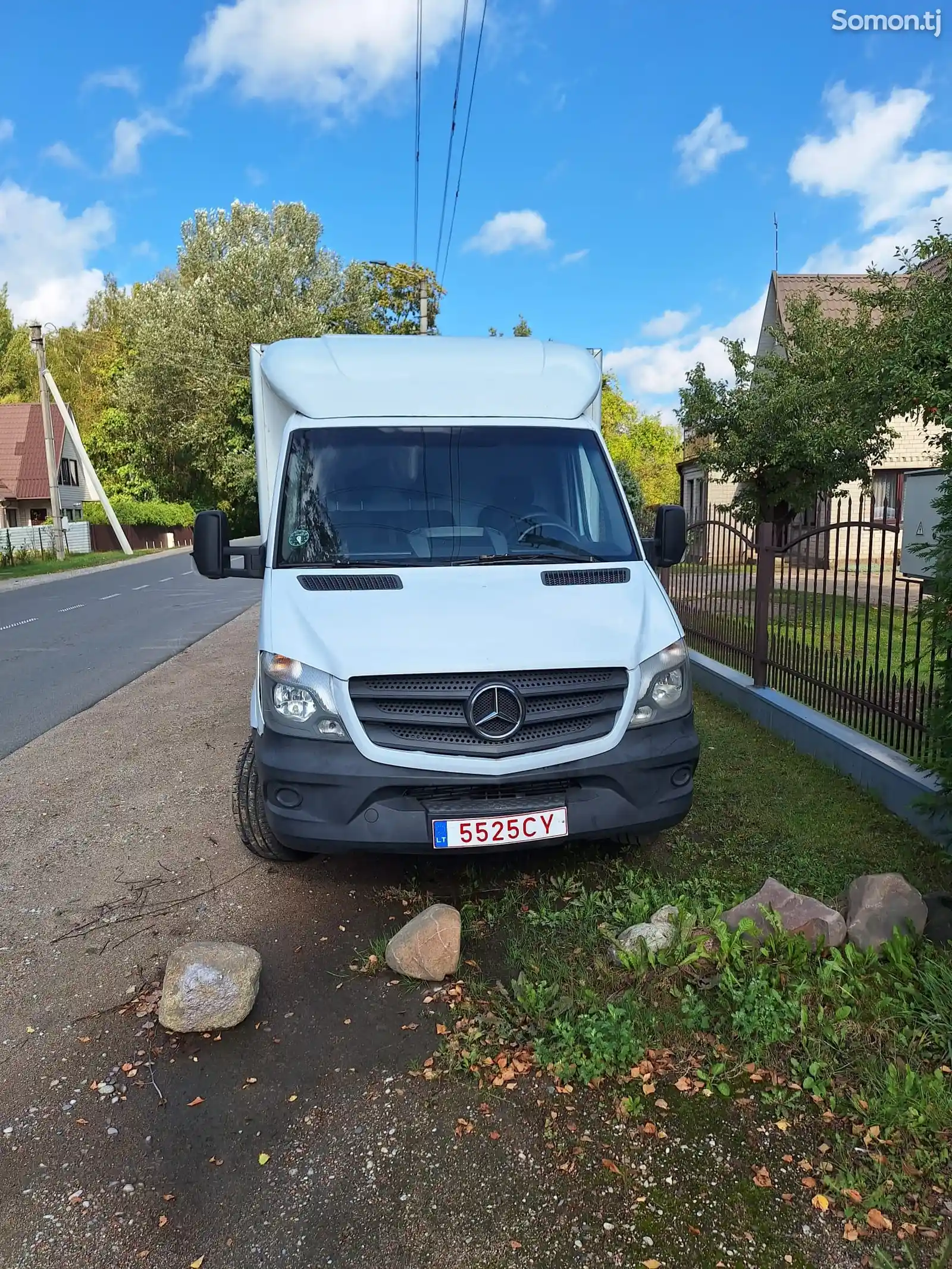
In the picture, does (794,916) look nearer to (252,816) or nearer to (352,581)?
(352,581)

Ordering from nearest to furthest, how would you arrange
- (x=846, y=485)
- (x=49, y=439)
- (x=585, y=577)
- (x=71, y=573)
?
(x=585, y=577)
(x=846, y=485)
(x=71, y=573)
(x=49, y=439)

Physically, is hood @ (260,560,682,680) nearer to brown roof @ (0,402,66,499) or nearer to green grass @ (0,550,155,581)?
green grass @ (0,550,155,581)

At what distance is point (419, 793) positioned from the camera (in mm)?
3764

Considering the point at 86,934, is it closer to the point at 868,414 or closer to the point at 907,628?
the point at 907,628

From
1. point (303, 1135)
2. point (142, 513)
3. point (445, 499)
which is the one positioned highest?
point (142, 513)

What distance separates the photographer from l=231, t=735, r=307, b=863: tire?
4715 mm

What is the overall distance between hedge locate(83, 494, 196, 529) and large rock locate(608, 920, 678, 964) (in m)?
47.5

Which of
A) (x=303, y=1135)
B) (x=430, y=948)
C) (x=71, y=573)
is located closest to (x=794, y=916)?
(x=430, y=948)

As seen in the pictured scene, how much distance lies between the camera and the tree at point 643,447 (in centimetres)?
4403

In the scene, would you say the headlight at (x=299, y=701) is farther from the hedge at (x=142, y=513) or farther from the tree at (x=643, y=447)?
the hedge at (x=142, y=513)

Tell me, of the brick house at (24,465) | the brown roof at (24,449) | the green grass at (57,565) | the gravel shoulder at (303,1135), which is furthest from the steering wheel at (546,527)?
the brown roof at (24,449)

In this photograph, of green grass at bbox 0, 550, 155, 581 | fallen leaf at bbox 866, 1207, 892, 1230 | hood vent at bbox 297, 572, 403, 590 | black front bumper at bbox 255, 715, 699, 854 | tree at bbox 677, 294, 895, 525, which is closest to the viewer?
fallen leaf at bbox 866, 1207, 892, 1230

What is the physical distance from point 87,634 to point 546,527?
12.0 m

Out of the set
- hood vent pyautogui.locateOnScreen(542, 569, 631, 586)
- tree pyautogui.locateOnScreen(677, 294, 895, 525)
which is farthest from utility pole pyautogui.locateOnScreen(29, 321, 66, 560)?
hood vent pyautogui.locateOnScreen(542, 569, 631, 586)
